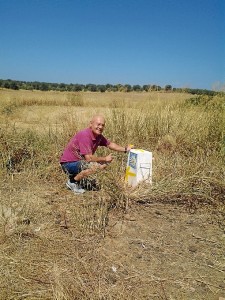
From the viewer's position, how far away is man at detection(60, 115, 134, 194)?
367 centimetres

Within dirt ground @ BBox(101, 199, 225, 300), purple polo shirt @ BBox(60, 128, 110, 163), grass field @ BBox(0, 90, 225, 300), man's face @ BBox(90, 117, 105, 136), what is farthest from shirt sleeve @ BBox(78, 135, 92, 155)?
dirt ground @ BBox(101, 199, 225, 300)

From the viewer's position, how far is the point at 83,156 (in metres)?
3.87

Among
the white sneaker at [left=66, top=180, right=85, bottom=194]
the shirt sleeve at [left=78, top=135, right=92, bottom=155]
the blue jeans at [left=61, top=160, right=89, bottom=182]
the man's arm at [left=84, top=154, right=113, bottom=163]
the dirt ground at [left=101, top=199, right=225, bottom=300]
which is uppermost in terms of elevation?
the shirt sleeve at [left=78, top=135, right=92, bottom=155]

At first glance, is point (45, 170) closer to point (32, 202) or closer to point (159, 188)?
point (32, 202)

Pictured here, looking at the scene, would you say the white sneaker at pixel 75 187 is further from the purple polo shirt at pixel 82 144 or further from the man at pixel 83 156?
the purple polo shirt at pixel 82 144

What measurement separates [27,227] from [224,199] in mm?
2004

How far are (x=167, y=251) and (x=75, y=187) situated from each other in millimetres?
1501

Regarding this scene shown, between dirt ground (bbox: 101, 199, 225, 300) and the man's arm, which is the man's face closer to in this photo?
the man's arm

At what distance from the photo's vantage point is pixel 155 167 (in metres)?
4.06

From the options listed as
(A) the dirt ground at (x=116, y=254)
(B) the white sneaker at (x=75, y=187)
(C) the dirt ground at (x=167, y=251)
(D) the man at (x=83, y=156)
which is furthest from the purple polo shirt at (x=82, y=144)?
(C) the dirt ground at (x=167, y=251)

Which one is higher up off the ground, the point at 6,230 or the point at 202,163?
the point at 202,163

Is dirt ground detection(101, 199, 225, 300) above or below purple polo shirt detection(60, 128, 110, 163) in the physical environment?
below

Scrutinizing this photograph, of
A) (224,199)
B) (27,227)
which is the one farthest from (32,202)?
(224,199)

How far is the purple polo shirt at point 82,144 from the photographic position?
148 inches
